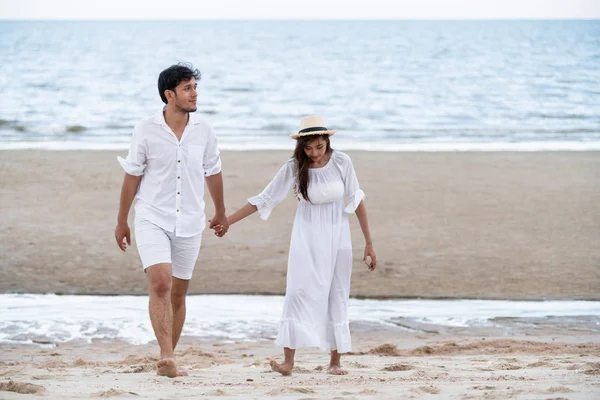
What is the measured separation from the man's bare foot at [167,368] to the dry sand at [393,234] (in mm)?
3231

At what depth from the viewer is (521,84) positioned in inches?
1633

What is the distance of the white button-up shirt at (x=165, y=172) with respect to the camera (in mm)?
5430

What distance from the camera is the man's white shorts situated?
5.36 m

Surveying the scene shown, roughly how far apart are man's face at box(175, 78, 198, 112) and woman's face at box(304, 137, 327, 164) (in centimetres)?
72

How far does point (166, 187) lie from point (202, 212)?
0.29m

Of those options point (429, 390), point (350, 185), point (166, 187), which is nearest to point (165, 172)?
point (166, 187)

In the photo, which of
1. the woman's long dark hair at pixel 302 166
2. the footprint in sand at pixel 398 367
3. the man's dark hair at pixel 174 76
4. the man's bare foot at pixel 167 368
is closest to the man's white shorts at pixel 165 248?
the man's bare foot at pixel 167 368

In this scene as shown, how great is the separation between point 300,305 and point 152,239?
97cm

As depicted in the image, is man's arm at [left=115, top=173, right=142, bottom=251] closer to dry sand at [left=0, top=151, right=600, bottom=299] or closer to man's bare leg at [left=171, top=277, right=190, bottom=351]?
man's bare leg at [left=171, top=277, right=190, bottom=351]

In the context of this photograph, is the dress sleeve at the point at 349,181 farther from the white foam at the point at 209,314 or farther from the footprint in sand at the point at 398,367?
the white foam at the point at 209,314

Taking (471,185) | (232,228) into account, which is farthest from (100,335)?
(471,185)

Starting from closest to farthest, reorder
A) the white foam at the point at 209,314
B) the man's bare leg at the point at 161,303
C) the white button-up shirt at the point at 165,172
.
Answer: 1. the man's bare leg at the point at 161,303
2. the white button-up shirt at the point at 165,172
3. the white foam at the point at 209,314

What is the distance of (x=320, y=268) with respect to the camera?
18.3 feet

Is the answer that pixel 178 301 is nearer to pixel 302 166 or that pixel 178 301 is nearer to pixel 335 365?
pixel 335 365
